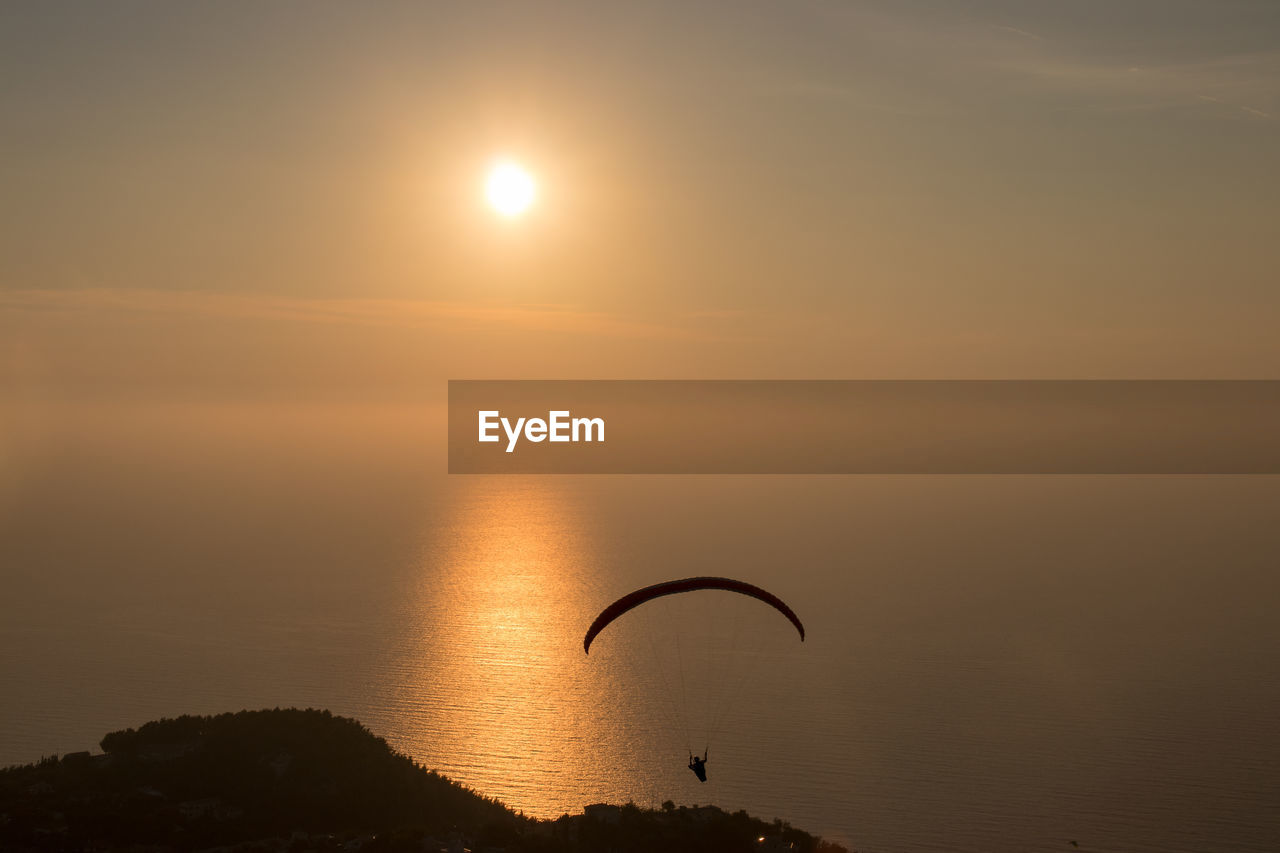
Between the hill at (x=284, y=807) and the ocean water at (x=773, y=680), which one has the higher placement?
the ocean water at (x=773, y=680)

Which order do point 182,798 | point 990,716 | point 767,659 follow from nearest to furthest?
1. point 182,798
2. point 990,716
3. point 767,659

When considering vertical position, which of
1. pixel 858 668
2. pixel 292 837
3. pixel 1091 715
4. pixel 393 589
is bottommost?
pixel 292 837

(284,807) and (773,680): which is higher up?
(773,680)

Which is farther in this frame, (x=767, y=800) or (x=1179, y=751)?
(x=1179, y=751)

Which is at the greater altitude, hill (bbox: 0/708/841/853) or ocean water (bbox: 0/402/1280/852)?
ocean water (bbox: 0/402/1280/852)

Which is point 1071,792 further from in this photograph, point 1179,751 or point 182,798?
point 182,798

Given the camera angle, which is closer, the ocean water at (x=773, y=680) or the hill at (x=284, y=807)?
the hill at (x=284, y=807)

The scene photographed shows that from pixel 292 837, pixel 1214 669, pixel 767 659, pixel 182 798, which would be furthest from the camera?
pixel 767 659

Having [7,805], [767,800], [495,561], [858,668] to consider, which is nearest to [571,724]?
[767,800]

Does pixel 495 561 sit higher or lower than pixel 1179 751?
higher

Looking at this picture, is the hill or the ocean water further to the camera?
the ocean water

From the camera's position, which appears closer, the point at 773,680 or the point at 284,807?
the point at 284,807
